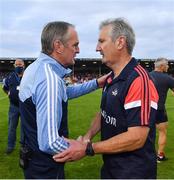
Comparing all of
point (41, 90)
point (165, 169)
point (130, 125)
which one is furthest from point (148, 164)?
point (165, 169)

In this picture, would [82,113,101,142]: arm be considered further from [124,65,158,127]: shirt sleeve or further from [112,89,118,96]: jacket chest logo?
[124,65,158,127]: shirt sleeve

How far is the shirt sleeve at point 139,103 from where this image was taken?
13.0ft

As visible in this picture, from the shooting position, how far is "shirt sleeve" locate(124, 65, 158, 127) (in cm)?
395

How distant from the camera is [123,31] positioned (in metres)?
4.20

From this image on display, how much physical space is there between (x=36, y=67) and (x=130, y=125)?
1.03m

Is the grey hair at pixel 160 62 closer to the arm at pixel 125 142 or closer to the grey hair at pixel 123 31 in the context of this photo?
the grey hair at pixel 123 31

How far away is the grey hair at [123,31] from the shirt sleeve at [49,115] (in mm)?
702

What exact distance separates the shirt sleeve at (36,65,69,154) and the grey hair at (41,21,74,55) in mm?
413

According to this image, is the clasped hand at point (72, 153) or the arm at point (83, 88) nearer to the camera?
the clasped hand at point (72, 153)

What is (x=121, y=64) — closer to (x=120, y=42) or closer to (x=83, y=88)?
(x=120, y=42)

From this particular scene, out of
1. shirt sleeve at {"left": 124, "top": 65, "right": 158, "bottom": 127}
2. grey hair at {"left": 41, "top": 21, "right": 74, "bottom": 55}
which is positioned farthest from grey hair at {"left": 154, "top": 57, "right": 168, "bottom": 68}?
shirt sleeve at {"left": 124, "top": 65, "right": 158, "bottom": 127}

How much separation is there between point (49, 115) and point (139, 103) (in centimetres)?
78

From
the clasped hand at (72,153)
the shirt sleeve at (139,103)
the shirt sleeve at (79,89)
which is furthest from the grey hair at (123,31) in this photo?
the shirt sleeve at (79,89)

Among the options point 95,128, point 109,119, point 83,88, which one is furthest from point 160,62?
point 109,119
